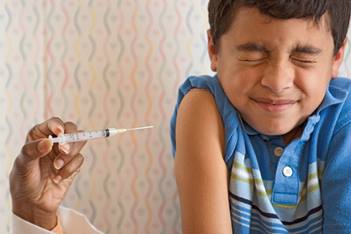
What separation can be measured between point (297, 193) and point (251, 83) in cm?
27

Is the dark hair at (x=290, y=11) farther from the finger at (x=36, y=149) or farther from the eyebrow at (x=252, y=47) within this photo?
the finger at (x=36, y=149)

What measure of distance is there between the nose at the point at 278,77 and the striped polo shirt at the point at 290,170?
15cm

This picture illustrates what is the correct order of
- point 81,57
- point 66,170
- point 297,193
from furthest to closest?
point 81,57 → point 297,193 → point 66,170

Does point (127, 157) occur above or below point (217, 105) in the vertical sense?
below

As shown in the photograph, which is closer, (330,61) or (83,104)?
(330,61)

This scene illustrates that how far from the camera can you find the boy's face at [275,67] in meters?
1.14

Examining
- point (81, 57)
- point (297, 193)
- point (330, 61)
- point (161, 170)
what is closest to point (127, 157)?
point (161, 170)

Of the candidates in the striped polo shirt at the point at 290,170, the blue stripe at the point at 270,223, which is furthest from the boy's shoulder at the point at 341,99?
the blue stripe at the point at 270,223

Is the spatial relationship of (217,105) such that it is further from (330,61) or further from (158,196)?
(158,196)

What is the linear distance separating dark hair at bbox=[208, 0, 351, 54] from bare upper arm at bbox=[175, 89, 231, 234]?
17 cm

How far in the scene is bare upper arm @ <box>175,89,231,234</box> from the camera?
4.00 ft

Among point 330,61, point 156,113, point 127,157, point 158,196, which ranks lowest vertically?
point 158,196

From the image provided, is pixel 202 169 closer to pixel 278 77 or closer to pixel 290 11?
pixel 278 77

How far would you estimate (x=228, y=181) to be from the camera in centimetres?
130
